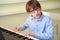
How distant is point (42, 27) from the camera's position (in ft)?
4.63

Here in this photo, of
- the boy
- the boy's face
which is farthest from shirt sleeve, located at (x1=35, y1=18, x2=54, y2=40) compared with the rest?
the boy's face

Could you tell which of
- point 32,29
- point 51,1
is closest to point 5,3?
point 32,29

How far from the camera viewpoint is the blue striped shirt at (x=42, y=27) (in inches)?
50.4

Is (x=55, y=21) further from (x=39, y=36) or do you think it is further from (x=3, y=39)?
(x=3, y=39)

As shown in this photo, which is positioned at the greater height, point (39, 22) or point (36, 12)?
point (36, 12)

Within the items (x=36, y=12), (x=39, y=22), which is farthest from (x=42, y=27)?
(x=36, y=12)

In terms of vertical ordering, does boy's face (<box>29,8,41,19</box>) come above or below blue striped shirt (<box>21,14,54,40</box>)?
above

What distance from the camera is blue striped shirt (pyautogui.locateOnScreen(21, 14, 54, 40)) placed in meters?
1.28

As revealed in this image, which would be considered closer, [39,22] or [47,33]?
[47,33]

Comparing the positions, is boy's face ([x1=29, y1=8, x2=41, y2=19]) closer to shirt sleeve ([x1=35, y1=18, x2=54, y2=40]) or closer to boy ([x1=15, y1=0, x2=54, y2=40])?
boy ([x1=15, y1=0, x2=54, y2=40])

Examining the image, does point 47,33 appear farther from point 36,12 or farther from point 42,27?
point 36,12

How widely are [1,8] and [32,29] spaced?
0.70m

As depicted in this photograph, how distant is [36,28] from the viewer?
1459 mm

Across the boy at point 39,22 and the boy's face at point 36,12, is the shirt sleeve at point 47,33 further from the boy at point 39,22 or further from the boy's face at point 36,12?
the boy's face at point 36,12
